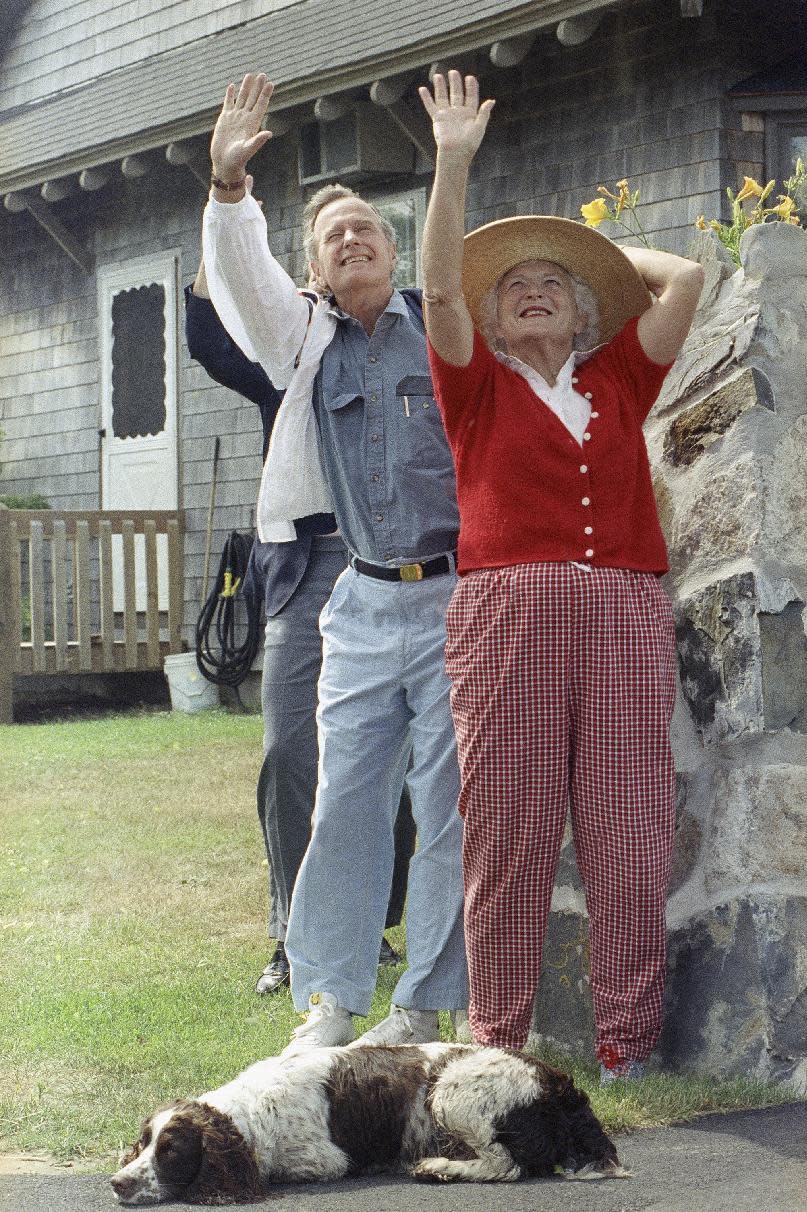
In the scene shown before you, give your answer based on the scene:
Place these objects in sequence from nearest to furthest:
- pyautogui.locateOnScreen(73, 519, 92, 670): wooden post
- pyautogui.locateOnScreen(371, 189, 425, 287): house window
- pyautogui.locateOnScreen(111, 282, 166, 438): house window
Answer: pyautogui.locateOnScreen(371, 189, 425, 287): house window
pyautogui.locateOnScreen(73, 519, 92, 670): wooden post
pyautogui.locateOnScreen(111, 282, 166, 438): house window

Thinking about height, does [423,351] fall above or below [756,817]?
above

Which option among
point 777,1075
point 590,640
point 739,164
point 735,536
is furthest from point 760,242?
point 739,164

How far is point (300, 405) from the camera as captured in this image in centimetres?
419

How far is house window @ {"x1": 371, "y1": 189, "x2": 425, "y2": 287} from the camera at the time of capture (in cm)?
1178

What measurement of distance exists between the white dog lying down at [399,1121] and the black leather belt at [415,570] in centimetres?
115

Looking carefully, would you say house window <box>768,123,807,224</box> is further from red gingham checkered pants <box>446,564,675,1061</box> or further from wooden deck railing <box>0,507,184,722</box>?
red gingham checkered pants <box>446,564,675,1061</box>

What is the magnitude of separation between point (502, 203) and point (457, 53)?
3.40 feet

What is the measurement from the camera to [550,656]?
367cm

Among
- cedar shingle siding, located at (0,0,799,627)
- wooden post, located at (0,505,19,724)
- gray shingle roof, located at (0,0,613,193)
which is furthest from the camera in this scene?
wooden post, located at (0,505,19,724)

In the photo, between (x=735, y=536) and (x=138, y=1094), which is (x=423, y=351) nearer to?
(x=735, y=536)

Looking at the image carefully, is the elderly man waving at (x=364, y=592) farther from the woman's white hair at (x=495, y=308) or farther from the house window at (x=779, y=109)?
the house window at (x=779, y=109)

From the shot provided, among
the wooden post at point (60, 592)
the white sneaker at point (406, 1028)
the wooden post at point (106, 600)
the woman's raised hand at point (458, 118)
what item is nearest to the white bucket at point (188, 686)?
the wooden post at point (106, 600)

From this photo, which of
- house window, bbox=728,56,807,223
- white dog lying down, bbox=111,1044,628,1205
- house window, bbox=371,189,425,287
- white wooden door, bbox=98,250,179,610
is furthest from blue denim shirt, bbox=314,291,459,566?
white wooden door, bbox=98,250,179,610

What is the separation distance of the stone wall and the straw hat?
38cm
